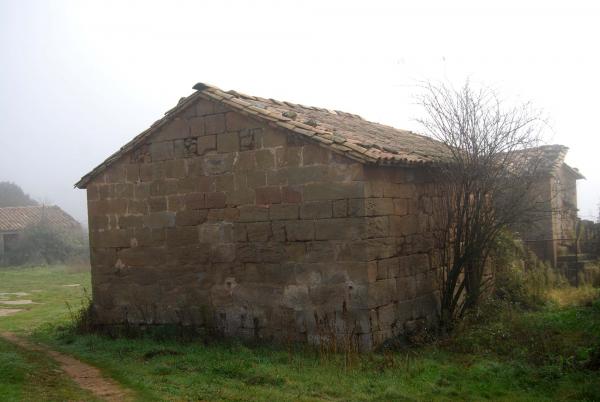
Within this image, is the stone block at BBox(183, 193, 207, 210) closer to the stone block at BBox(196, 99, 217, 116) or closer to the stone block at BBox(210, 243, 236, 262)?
the stone block at BBox(210, 243, 236, 262)

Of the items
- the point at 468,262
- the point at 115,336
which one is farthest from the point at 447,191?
the point at 115,336

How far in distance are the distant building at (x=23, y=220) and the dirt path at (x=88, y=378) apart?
28.3 meters

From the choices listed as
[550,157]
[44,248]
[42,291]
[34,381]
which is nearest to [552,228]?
[550,157]

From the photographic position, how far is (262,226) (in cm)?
977

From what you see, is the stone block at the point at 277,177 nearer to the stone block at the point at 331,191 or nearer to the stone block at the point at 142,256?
the stone block at the point at 331,191


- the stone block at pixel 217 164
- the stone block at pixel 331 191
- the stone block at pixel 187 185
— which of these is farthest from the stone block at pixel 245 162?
the stone block at pixel 331 191

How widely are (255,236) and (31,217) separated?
34.3 m

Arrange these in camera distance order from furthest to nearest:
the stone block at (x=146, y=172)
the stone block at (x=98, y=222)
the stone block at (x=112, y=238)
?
the stone block at (x=98, y=222) → the stone block at (x=112, y=238) → the stone block at (x=146, y=172)

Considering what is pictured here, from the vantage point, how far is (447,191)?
10836 mm

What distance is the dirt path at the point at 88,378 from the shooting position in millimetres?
7366

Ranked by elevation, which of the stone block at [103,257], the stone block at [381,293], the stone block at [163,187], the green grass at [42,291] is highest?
the stone block at [163,187]

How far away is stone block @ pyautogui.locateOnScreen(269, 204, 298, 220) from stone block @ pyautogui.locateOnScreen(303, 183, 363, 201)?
29cm

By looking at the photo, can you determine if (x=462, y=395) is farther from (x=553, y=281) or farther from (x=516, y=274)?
(x=553, y=281)

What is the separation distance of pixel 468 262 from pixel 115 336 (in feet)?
21.3
